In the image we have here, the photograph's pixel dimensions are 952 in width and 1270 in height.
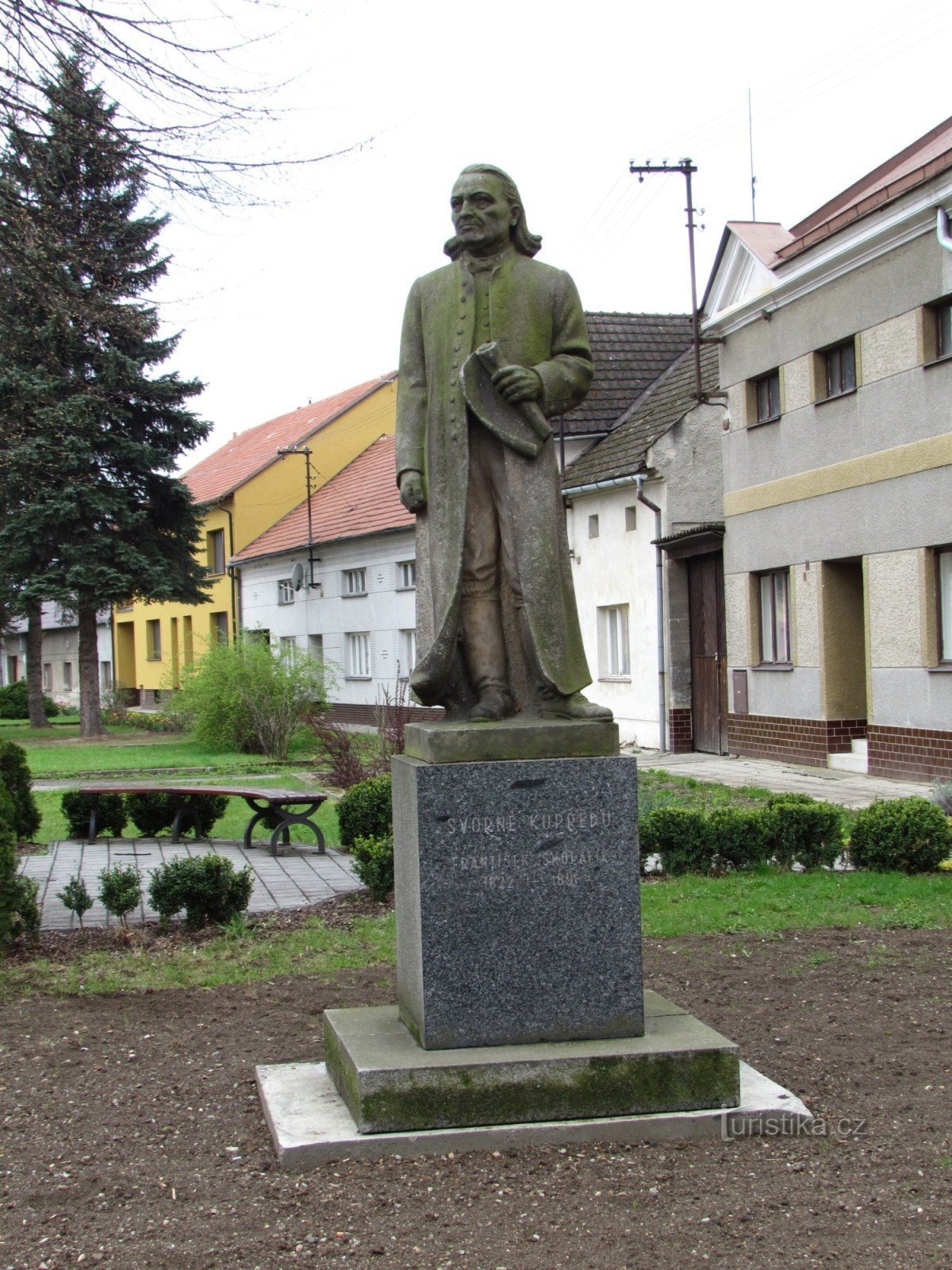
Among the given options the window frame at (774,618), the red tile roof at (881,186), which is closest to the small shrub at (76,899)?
the red tile roof at (881,186)

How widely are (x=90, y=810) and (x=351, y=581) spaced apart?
70.2 feet

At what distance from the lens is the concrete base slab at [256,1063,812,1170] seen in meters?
4.49

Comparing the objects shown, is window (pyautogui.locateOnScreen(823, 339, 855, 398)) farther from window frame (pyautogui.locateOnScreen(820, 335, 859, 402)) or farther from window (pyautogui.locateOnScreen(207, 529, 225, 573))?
window (pyautogui.locateOnScreen(207, 529, 225, 573))

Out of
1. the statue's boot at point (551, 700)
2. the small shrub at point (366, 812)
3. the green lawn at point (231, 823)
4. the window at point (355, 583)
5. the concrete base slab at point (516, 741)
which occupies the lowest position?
the green lawn at point (231, 823)

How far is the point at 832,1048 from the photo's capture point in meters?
5.63

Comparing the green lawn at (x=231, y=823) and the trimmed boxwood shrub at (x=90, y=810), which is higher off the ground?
the trimmed boxwood shrub at (x=90, y=810)

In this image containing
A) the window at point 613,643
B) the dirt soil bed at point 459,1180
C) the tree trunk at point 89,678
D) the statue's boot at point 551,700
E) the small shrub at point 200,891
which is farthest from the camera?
the tree trunk at point 89,678

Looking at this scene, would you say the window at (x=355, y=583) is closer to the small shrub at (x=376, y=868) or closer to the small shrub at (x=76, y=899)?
the small shrub at (x=376, y=868)

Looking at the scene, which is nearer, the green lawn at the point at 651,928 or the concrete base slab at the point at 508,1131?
the concrete base slab at the point at 508,1131

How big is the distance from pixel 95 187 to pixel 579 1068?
834 cm

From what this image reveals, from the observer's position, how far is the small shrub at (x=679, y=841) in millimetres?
10352

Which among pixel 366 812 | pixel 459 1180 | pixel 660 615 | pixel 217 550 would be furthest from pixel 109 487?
pixel 459 1180

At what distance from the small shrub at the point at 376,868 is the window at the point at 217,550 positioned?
3514cm

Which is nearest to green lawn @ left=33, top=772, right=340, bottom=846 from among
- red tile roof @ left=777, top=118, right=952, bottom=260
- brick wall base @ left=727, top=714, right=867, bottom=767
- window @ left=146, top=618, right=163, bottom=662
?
brick wall base @ left=727, top=714, right=867, bottom=767
